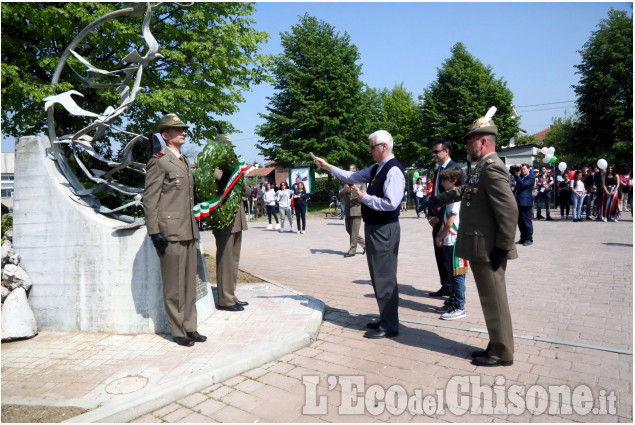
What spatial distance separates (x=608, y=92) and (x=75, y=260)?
42.0m

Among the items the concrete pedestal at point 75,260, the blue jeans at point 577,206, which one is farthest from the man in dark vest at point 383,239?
the blue jeans at point 577,206

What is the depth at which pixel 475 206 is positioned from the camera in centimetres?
406

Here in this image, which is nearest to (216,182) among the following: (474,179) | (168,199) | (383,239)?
(168,199)

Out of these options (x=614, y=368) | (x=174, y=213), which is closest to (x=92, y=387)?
(x=174, y=213)

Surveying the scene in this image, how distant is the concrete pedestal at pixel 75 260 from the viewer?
4801mm

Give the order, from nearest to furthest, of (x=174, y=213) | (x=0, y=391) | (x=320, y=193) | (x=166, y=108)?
(x=0, y=391), (x=174, y=213), (x=166, y=108), (x=320, y=193)

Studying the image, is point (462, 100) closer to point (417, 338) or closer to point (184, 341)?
point (417, 338)

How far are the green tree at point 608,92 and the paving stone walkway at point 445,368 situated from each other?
1329 inches

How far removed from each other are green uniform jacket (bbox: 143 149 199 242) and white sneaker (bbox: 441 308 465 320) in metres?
3.20

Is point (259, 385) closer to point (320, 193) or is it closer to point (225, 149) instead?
point (225, 149)

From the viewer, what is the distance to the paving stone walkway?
3.27m

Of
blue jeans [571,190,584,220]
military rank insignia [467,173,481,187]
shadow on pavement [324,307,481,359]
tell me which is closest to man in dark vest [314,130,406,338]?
shadow on pavement [324,307,481,359]

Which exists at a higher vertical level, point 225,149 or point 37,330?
point 225,149

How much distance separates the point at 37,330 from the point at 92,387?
→ 1917mm
